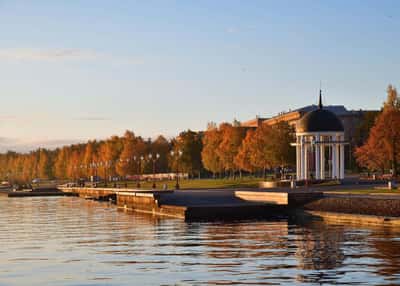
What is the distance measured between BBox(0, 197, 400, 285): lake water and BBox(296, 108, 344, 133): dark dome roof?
37362 millimetres

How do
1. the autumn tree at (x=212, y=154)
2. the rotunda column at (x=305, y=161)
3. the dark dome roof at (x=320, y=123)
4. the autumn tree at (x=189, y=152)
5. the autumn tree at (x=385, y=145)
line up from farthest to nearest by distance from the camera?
the autumn tree at (x=189, y=152) < the autumn tree at (x=212, y=154) < the autumn tree at (x=385, y=145) < the rotunda column at (x=305, y=161) < the dark dome roof at (x=320, y=123)

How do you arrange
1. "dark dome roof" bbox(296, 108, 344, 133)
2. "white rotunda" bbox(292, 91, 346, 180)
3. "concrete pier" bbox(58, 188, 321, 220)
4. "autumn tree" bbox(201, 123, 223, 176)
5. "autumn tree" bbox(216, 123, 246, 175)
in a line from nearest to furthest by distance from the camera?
"concrete pier" bbox(58, 188, 321, 220) < "white rotunda" bbox(292, 91, 346, 180) < "dark dome roof" bbox(296, 108, 344, 133) < "autumn tree" bbox(216, 123, 246, 175) < "autumn tree" bbox(201, 123, 223, 176)

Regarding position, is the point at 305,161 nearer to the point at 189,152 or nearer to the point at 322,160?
the point at 322,160

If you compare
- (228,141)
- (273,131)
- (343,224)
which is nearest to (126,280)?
(343,224)

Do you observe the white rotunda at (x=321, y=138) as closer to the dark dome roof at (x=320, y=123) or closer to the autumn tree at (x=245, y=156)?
the dark dome roof at (x=320, y=123)

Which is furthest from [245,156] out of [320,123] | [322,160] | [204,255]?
[204,255]

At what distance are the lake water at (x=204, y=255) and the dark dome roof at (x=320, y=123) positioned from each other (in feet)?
123

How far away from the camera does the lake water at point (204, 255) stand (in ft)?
98.7

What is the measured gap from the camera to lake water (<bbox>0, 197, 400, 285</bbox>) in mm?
30094

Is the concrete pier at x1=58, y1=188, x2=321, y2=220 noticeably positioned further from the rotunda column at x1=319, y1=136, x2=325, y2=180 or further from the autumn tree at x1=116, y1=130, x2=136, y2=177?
the autumn tree at x1=116, y1=130, x2=136, y2=177

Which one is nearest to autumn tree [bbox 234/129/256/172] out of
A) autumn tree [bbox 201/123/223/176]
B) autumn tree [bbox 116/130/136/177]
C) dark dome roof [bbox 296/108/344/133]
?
autumn tree [bbox 201/123/223/176]

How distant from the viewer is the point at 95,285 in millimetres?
28953

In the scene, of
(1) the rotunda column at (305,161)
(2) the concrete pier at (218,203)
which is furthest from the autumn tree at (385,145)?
(2) the concrete pier at (218,203)

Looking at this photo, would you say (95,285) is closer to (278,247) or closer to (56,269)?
(56,269)
